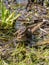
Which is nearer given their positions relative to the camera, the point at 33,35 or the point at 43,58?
the point at 43,58

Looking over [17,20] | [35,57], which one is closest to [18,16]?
[17,20]

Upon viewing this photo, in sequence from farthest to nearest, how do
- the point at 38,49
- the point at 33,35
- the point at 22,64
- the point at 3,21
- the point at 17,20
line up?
the point at 17,20, the point at 3,21, the point at 33,35, the point at 38,49, the point at 22,64

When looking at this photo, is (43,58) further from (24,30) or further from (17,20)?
(17,20)

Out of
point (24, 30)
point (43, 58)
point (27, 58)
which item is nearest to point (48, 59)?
point (43, 58)

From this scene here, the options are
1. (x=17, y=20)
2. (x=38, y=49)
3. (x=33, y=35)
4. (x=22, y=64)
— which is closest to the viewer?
(x=22, y=64)

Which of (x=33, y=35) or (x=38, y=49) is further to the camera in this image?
(x=33, y=35)

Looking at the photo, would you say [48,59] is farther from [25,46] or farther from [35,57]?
[25,46]
